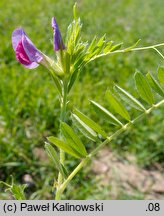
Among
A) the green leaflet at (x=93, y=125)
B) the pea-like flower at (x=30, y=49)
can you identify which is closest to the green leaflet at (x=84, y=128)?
the green leaflet at (x=93, y=125)

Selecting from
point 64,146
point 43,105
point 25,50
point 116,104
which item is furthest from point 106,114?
point 43,105

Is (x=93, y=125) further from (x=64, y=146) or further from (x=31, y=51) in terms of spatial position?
(x=31, y=51)

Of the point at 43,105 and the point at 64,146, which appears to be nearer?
the point at 64,146

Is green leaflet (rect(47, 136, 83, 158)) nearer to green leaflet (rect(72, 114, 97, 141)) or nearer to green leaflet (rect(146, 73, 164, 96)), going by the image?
green leaflet (rect(72, 114, 97, 141))

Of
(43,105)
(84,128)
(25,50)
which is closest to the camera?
(25,50)

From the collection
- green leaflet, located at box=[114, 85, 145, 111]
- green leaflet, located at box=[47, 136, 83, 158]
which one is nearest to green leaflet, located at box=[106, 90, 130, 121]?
green leaflet, located at box=[114, 85, 145, 111]

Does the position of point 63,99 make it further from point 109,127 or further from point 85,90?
point 85,90

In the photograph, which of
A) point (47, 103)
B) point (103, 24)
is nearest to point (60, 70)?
point (47, 103)
